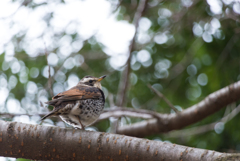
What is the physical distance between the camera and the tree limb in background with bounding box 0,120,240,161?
239 cm

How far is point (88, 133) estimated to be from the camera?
8.43 ft

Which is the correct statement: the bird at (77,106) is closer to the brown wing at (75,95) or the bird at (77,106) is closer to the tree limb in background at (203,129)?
the brown wing at (75,95)

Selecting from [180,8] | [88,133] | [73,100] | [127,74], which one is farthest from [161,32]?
[88,133]

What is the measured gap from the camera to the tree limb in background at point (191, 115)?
3535mm

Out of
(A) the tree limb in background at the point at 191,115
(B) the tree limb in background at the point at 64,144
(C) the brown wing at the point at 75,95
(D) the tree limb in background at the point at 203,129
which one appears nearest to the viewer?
(B) the tree limb in background at the point at 64,144

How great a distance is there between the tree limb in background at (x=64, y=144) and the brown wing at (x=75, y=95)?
2.21 ft

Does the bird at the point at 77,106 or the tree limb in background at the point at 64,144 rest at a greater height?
the tree limb in background at the point at 64,144

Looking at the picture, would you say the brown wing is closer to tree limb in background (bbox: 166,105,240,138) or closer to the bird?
the bird

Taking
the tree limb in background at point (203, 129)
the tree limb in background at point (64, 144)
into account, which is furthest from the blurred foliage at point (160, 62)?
the tree limb in background at point (64, 144)

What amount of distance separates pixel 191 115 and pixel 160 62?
6.76 ft

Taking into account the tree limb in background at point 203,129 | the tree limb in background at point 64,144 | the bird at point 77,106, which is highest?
the tree limb in background at point 64,144

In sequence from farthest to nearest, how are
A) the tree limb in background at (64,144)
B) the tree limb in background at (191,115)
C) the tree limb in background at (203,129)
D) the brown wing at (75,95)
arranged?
the tree limb in background at (203,129) < the tree limb in background at (191,115) < the brown wing at (75,95) < the tree limb in background at (64,144)

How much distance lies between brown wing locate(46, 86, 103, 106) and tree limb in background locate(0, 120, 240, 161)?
0.67 metres

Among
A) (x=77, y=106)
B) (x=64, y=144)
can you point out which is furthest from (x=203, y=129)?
(x=64, y=144)
